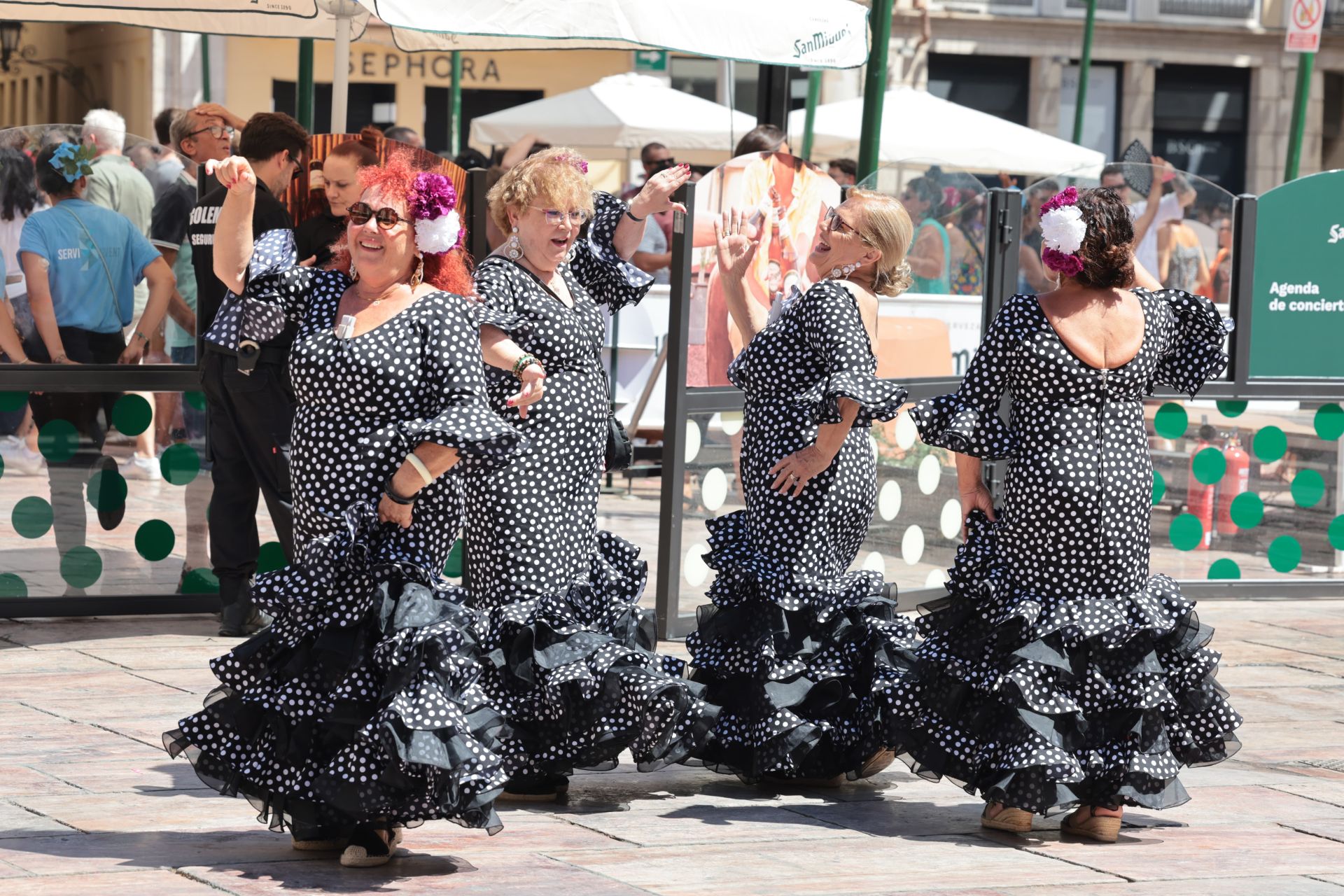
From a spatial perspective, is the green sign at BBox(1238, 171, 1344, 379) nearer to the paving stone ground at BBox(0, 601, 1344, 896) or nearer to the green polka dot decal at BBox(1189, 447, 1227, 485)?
the green polka dot decal at BBox(1189, 447, 1227, 485)

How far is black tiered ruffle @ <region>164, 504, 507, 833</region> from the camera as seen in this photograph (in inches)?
184

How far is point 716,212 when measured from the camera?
7.83 m

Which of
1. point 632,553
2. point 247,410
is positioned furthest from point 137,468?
point 632,553

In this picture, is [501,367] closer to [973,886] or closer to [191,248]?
[973,886]

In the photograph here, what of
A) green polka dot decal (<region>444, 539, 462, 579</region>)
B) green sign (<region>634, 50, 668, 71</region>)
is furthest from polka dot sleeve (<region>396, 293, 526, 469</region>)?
green sign (<region>634, 50, 668, 71</region>)

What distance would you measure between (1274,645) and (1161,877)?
3.82 metres

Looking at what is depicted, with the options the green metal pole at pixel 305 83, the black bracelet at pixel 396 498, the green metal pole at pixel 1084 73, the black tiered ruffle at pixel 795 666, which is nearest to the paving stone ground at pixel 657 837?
the black tiered ruffle at pixel 795 666

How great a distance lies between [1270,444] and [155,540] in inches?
212

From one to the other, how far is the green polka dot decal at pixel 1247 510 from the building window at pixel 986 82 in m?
26.6

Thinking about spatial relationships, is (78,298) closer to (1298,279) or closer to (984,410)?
(984,410)

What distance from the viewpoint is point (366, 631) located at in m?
4.78

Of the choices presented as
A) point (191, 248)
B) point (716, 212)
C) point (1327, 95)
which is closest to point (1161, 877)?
point (716, 212)

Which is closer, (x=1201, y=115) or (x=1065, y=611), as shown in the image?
(x=1065, y=611)

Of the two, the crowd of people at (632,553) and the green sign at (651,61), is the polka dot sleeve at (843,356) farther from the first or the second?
the green sign at (651,61)
